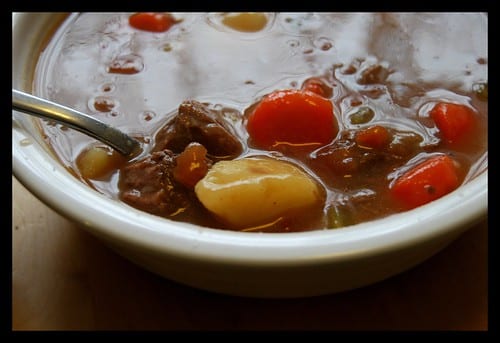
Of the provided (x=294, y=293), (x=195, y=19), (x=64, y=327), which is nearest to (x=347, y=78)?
(x=195, y=19)

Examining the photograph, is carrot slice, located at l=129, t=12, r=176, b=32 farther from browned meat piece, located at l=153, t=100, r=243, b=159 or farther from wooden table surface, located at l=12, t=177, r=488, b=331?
wooden table surface, located at l=12, t=177, r=488, b=331

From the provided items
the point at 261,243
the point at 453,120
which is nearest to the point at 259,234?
the point at 261,243

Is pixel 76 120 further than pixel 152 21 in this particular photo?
No

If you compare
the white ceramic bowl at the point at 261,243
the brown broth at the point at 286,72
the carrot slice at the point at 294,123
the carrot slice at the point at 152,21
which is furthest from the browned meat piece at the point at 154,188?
the carrot slice at the point at 152,21

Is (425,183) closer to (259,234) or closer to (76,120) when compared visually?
(259,234)

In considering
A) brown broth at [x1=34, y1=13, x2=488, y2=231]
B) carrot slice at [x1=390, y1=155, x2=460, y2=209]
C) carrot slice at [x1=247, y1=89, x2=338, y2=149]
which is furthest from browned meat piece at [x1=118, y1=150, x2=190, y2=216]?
carrot slice at [x1=390, y1=155, x2=460, y2=209]

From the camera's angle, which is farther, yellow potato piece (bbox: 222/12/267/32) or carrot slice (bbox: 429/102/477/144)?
yellow potato piece (bbox: 222/12/267/32)
